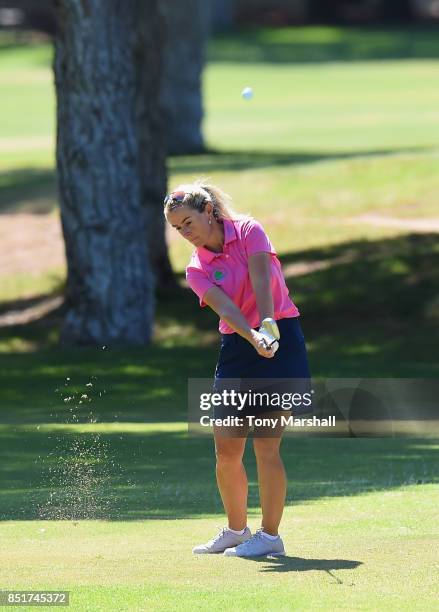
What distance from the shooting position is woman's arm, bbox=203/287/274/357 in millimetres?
7262

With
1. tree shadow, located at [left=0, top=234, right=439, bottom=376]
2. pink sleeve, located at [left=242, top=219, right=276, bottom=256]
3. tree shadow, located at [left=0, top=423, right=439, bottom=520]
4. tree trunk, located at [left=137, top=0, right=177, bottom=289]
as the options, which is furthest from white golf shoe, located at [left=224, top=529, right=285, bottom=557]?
tree trunk, located at [left=137, top=0, right=177, bottom=289]

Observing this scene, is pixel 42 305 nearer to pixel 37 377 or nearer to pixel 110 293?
pixel 110 293

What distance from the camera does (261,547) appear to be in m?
7.64

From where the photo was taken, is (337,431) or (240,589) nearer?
(240,589)

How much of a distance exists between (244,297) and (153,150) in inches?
704

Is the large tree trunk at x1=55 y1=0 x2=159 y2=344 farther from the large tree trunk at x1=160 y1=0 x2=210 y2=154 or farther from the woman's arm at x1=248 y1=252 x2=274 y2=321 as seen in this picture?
the large tree trunk at x1=160 y1=0 x2=210 y2=154

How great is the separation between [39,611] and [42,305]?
19880 millimetres

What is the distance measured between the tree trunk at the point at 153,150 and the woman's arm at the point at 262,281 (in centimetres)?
1745

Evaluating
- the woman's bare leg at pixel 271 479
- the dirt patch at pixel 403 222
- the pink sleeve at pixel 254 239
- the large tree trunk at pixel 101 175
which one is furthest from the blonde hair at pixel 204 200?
the dirt patch at pixel 403 222

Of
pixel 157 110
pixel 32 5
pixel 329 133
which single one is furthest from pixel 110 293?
pixel 32 5

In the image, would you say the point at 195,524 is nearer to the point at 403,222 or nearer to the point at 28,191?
the point at 403,222

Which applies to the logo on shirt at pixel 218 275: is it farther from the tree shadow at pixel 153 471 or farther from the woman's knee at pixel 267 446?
the tree shadow at pixel 153 471

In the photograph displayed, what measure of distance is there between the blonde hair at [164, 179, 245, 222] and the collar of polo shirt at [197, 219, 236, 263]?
0.15 feet

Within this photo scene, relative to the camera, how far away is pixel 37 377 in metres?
17.9
